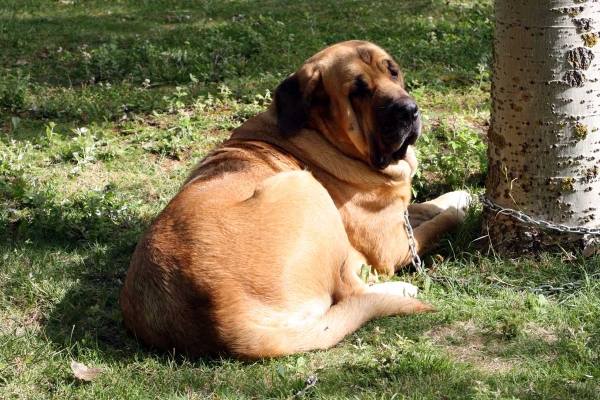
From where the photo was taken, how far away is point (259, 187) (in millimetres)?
4535

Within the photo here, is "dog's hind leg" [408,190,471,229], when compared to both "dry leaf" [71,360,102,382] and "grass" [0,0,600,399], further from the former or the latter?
"dry leaf" [71,360,102,382]

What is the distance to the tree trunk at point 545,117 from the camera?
14.7 ft

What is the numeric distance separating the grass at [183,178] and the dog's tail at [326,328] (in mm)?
63

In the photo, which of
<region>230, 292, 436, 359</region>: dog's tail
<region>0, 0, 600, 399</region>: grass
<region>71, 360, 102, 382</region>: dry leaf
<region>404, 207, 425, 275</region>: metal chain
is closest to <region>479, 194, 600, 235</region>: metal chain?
<region>0, 0, 600, 399</region>: grass

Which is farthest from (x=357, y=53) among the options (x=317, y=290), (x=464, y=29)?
(x=464, y=29)

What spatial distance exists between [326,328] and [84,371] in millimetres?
1298

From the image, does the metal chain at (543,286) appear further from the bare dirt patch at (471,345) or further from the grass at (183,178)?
the bare dirt patch at (471,345)

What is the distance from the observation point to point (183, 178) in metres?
6.57

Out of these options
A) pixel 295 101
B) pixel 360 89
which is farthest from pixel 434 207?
pixel 295 101

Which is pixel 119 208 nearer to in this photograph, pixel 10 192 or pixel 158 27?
pixel 10 192

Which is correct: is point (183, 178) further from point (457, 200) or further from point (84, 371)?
point (84, 371)

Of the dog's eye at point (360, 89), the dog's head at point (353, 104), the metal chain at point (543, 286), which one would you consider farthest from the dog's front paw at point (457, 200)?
the dog's eye at point (360, 89)

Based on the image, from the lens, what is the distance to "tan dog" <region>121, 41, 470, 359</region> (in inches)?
156

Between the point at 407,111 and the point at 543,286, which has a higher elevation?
the point at 407,111
